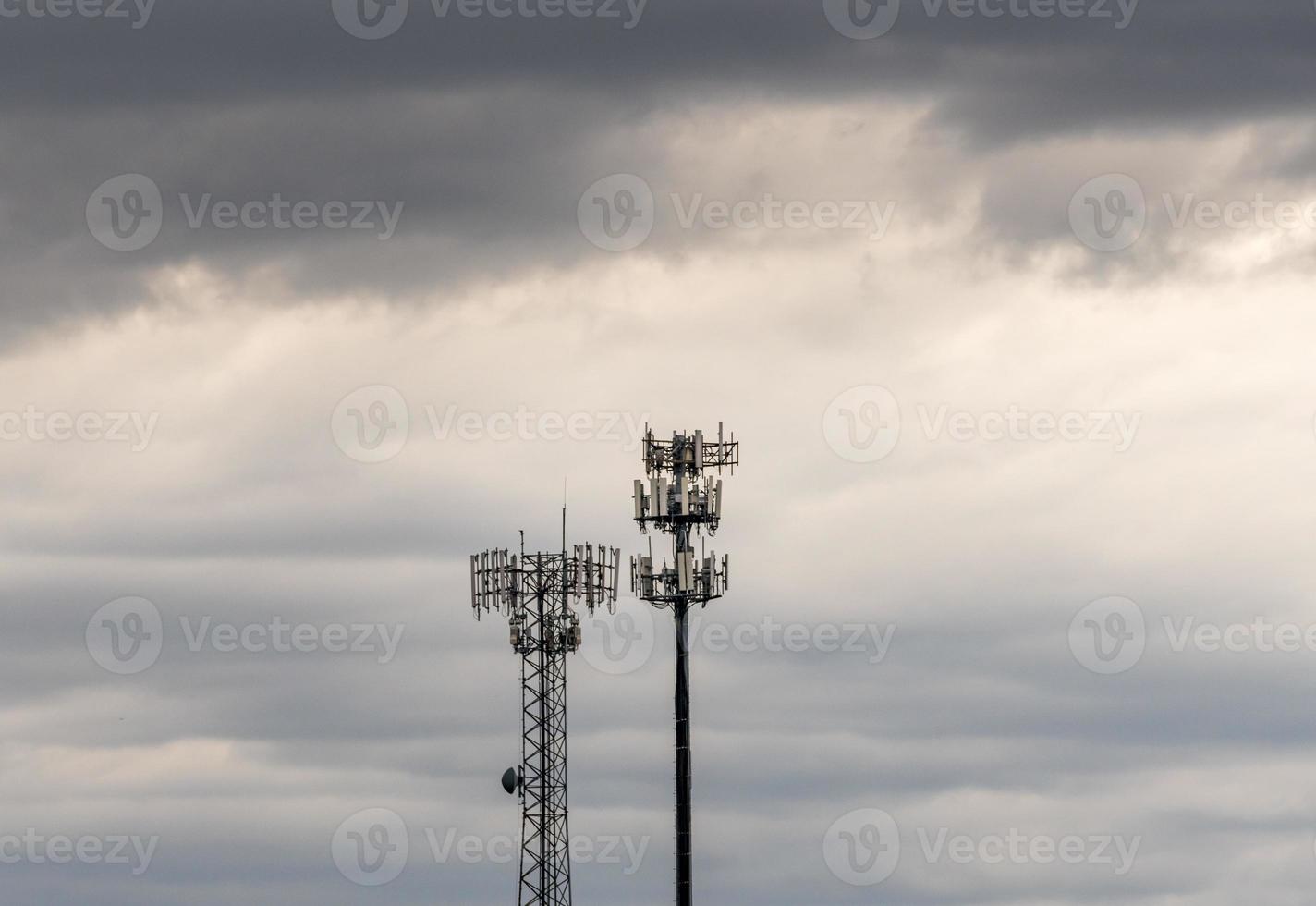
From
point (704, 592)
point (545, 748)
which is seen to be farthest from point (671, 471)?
point (545, 748)

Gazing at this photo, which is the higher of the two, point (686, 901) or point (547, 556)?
point (547, 556)

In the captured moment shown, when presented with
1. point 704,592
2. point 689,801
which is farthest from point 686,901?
point 704,592

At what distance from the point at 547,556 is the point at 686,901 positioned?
67.4 feet

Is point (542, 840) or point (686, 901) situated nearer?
point (686, 901)

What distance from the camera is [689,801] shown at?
494 ft

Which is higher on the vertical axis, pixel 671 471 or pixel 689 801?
pixel 671 471

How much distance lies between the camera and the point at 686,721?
150375 mm

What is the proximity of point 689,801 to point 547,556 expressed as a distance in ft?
56.5

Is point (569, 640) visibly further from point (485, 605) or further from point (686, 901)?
point (686, 901)

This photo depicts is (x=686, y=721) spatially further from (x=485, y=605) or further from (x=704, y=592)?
(x=485, y=605)

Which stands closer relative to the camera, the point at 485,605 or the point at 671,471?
the point at 671,471

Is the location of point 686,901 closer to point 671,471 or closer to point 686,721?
point 686,721

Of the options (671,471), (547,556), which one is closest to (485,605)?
(547,556)

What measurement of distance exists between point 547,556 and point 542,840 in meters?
13.7
